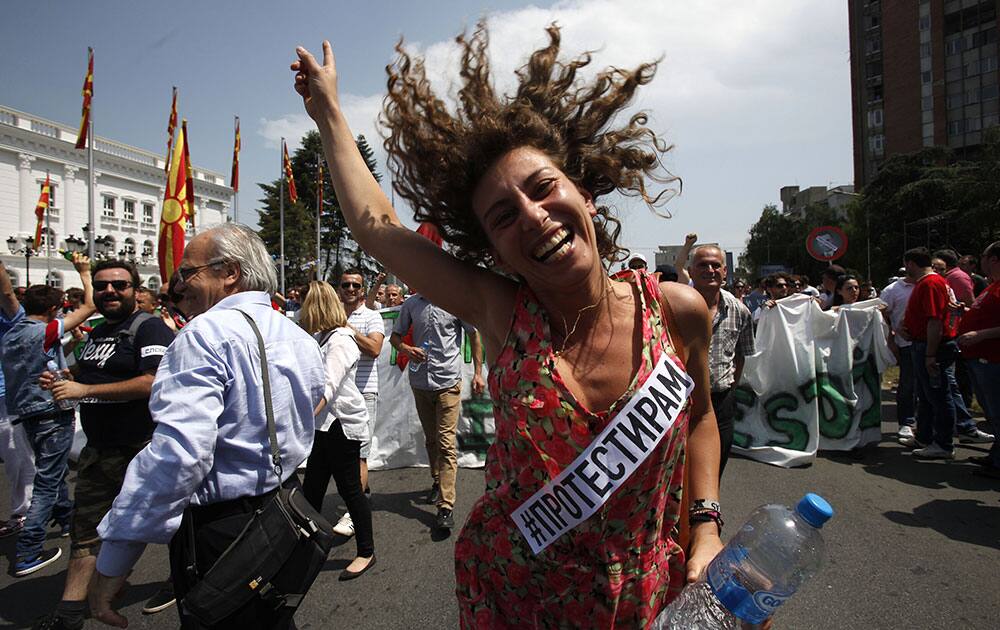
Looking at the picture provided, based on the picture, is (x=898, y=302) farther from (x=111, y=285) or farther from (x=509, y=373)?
(x=111, y=285)

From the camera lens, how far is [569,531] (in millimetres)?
1329

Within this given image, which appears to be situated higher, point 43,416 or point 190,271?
point 190,271

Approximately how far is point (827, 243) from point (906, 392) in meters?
3.92

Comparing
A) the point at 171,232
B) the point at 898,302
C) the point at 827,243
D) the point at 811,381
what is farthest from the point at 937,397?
the point at 171,232

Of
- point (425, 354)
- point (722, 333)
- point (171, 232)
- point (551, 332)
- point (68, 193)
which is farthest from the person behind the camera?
point (68, 193)

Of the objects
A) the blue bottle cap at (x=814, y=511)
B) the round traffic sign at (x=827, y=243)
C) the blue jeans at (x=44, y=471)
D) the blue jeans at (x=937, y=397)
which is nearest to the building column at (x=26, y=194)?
the blue jeans at (x=44, y=471)

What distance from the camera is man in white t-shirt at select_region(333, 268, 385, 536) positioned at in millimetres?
4662

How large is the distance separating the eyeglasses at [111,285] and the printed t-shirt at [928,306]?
281 inches

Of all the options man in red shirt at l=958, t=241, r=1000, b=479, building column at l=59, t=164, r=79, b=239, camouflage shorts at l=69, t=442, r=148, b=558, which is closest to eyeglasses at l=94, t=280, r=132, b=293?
camouflage shorts at l=69, t=442, r=148, b=558

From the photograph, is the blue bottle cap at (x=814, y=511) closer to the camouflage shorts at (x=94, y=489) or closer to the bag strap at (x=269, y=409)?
the bag strap at (x=269, y=409)

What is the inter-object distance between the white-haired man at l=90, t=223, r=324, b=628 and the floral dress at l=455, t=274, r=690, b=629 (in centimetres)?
100

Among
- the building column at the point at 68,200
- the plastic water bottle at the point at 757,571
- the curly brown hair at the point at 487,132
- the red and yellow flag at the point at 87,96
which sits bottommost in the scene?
the plastic water bottle at the point at 757,571

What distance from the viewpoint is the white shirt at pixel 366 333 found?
489 cm

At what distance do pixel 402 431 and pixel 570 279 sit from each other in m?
5.40
